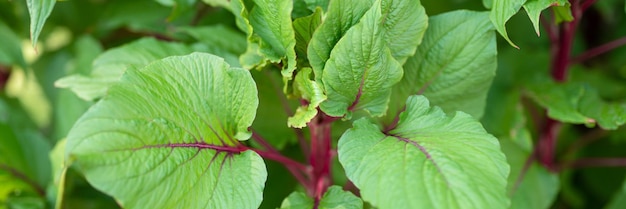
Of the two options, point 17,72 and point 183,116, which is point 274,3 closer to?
point 183,116

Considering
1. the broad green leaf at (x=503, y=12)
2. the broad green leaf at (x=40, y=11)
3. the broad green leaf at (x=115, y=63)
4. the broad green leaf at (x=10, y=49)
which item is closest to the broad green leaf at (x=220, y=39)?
the broad green leaf at (x=115, y=63)

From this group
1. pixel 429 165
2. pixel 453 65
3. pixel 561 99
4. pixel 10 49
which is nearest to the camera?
pixel 429 165

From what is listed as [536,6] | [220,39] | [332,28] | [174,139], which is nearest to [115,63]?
[220,39]

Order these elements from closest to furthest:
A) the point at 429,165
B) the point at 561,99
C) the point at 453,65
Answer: the point at 429,165 < the point at 453,65 < the point at 561,99

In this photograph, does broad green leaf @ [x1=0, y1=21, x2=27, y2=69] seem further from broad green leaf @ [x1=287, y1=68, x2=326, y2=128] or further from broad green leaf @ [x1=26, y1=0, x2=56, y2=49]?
Answer: broad green leaf @ [x1=287, y1=68, x2=326, y2=128]

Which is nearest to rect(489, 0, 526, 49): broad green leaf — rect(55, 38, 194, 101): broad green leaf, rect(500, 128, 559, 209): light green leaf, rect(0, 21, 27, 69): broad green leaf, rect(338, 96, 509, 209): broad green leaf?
rect(338, 96, 509, 209): broad green leaf

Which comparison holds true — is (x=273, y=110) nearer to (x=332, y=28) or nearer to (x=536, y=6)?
(x=332, y=28)

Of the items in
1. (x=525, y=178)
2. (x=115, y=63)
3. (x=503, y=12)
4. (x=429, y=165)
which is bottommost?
(x=525, y=178)
